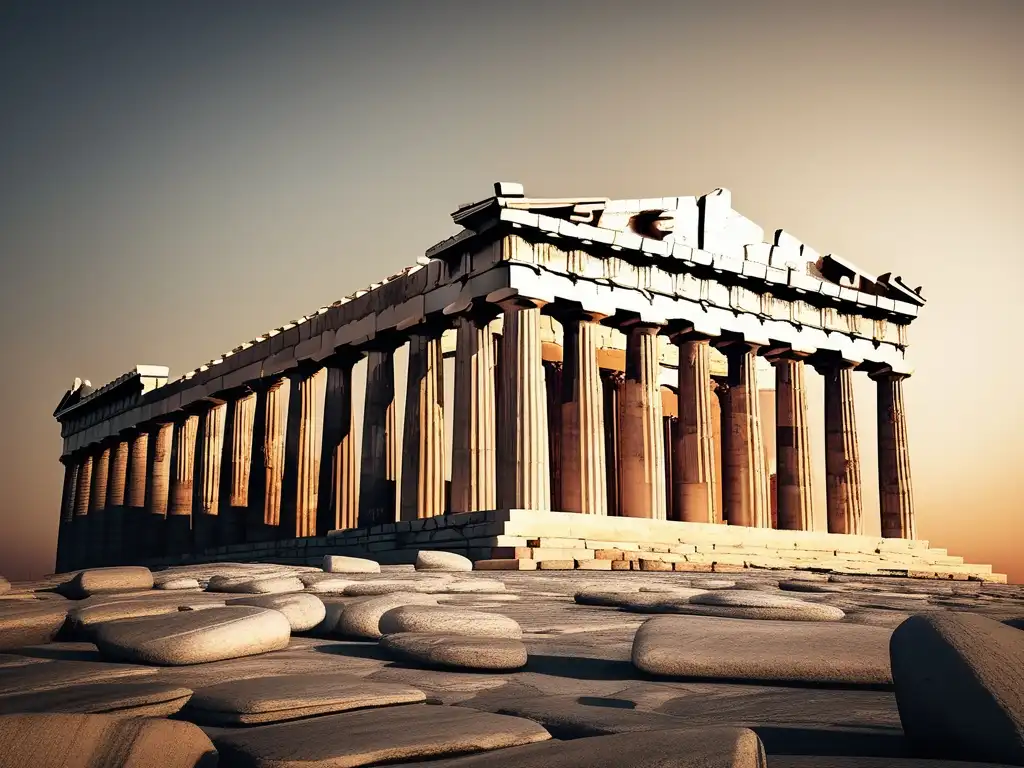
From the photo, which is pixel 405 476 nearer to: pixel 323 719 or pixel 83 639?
pixel 83 639

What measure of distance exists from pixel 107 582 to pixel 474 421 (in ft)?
52.6

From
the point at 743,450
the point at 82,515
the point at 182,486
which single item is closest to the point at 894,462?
the point at 743,450

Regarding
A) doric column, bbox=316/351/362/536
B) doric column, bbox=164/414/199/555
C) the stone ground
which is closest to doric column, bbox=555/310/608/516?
doric column, bbox=316/351/362/536

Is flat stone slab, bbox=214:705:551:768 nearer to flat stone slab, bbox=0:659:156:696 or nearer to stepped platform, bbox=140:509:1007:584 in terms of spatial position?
flat stone slab, bbox=0:659:156:696

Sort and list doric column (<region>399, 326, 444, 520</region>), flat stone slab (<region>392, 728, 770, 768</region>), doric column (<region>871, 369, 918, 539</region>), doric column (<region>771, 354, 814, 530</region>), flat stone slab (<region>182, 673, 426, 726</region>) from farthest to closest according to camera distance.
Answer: doric column (<region>871, 369, 918, 539</region>) → doric column (<region>771, 354, 814, 530</region>) → doric column (<region>399, 326, 444, 520</region>) → flat stone slab (<region>182, 673, 426, 726</region>) → flat stone slab (<region>392, 728, 770, 768</region>)

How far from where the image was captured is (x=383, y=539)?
28.2 meters

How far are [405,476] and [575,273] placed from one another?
22.7ft

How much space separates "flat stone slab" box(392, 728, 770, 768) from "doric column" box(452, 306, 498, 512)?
2289 centimetres

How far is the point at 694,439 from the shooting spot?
30625mm

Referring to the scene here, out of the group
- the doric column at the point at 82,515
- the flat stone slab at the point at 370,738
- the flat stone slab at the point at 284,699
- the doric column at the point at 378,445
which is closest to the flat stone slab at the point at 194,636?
the flat stone slab at the point at 284,699

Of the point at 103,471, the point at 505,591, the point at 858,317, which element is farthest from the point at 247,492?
the point at 505,591

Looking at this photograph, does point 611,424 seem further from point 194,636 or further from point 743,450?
point 194,636

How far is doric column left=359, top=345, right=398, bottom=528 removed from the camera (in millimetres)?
31359

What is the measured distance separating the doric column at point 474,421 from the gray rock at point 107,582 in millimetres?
14923
